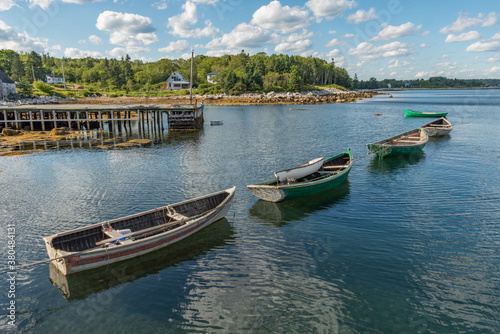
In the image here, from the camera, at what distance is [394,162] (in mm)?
35094

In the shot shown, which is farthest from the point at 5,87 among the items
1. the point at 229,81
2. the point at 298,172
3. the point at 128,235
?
the point at 298,172

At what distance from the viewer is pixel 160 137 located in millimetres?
54594

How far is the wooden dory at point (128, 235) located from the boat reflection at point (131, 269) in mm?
371

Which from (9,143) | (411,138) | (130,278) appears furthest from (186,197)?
(9,143)

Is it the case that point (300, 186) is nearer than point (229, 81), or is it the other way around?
point (300, 186)

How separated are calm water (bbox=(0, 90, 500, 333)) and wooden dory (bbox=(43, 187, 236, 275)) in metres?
0.69

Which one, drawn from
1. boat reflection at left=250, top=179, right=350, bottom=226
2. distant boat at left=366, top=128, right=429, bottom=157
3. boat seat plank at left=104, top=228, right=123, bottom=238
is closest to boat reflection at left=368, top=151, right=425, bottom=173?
distant boat at left=366, top=128, right=429, bottom=157

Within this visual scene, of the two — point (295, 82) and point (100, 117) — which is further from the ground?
point (295, 82)

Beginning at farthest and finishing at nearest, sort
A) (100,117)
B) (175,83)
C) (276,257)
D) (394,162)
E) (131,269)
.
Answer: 1. (175,83)
2. (100,117)
3. (394,162)
4. (276,257)
5. (131,269)

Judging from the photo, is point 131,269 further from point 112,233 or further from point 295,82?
point 295,82

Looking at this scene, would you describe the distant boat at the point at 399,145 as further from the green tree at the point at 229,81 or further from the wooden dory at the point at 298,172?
the green tree at the point at 229,81

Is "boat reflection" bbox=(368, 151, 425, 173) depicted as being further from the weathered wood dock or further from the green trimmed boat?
the weathered wood dock

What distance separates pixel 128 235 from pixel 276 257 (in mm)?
7750

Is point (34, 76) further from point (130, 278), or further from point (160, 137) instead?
A: point (130, 278)
